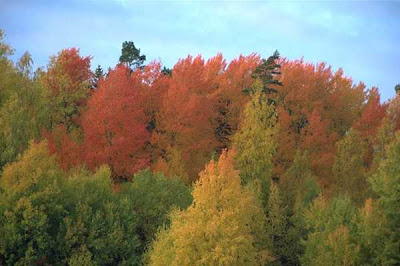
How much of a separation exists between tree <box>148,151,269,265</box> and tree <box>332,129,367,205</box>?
1755cm

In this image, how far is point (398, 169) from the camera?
155 feet

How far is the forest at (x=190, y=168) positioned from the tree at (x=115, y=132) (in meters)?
0.14

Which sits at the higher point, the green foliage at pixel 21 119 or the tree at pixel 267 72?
the tree at pixel 267 72

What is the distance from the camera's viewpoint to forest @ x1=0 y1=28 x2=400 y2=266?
4344cm

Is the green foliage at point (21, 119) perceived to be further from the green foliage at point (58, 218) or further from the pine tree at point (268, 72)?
the pine tree at point (268, 72)

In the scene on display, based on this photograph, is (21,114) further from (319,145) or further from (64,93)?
(319,145)

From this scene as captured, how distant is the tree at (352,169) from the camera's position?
58.4 meters

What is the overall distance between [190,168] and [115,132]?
9096 millimetres

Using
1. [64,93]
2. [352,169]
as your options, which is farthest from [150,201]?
[352,169]

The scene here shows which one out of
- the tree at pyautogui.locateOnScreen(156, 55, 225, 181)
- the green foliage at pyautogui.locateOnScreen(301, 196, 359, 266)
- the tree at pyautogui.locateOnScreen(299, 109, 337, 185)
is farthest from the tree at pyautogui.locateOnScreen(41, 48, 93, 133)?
the green foliage at pyautogui.locateOnScreen(301, 196, 359, 266)

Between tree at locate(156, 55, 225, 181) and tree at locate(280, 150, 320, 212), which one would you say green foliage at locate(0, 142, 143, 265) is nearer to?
tree at locate(156, 55, 225, 181)

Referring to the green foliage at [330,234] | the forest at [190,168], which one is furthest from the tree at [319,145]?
the green foliage at [330,234]

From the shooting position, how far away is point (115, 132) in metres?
58.7

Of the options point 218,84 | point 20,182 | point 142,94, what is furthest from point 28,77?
point 218,84
